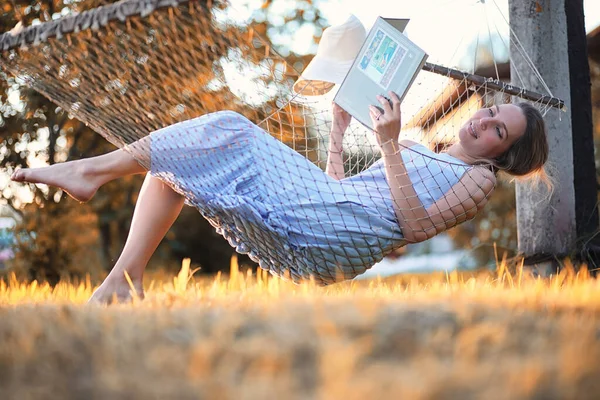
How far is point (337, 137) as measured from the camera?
2432mm

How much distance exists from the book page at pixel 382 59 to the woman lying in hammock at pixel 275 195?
0.08 m

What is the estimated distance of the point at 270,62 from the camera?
2.09m

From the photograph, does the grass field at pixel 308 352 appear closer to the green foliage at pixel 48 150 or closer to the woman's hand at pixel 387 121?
the woman's hand at pixel 387 121

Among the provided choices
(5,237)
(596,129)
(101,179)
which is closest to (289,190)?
(101,179)

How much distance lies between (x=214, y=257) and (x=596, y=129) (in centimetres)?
346

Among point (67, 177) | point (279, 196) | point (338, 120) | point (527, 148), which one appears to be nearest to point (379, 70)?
point (338, 120)

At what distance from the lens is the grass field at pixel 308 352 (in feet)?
3.01

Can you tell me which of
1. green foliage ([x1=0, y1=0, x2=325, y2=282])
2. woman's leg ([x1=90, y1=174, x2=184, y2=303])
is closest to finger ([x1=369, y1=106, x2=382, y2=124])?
woman's leg ([x1=90, y1=174, x2=184, y2=303])

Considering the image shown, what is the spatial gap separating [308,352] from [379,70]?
1.21m

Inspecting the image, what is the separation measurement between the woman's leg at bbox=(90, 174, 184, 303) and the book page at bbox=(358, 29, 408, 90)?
719 mm

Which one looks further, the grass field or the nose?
the nose

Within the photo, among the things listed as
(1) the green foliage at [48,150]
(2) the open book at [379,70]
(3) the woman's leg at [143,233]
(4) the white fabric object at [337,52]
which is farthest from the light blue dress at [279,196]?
(1) the green foliage at [48,150]

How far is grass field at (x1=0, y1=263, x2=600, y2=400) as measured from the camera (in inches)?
36.1

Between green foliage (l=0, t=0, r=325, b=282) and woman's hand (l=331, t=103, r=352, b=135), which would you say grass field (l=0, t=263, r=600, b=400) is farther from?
green foliage (l=0, t=0, r=325, b=282)
